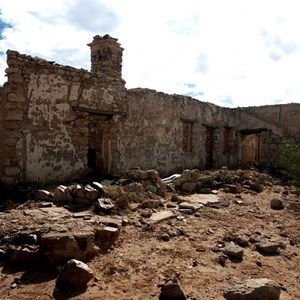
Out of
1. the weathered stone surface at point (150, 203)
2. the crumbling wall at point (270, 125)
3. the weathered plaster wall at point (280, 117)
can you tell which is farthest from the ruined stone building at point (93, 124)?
the weathered stone surface at point (150, 203)

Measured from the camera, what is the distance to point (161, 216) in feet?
18.5

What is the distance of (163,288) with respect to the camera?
10.9 ft

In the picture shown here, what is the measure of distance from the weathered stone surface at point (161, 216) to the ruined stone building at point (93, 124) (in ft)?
A: 11.1

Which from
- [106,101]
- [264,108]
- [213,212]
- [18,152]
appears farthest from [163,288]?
[264,108]

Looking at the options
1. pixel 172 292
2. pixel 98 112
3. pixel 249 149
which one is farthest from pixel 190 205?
pixel 249 149

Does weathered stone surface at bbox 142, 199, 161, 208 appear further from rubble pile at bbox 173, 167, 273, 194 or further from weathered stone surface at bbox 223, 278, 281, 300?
weathered stone surface at bbox 223, 278, 281, 300

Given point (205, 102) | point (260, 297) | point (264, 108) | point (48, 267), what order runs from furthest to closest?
point (264, 108)
point (205, 102)
point (48, 267)
point (260, 297)

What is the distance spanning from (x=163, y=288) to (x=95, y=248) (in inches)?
46.4

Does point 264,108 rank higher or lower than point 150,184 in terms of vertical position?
higher

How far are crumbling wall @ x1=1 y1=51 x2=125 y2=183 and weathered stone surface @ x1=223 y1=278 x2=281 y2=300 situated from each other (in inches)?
221

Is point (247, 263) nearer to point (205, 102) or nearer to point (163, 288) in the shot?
Answer: point (163, 288)

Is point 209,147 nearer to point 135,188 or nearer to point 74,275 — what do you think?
point 135,188

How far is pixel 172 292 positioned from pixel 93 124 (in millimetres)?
6763

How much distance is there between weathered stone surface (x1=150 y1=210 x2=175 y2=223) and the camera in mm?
5459
